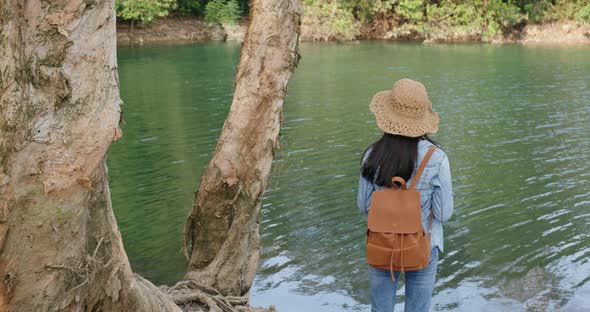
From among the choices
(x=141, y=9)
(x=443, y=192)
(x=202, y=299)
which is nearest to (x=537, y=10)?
(x=141, y=9)

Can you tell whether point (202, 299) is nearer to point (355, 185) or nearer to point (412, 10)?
point (355, 185)

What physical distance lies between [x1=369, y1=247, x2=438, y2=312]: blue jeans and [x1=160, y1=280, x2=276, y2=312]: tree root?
42.4 inches

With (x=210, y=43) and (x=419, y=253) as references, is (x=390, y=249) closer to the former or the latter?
(x=419, y=253)

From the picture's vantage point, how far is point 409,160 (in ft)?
11.4

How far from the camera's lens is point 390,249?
11.6ft

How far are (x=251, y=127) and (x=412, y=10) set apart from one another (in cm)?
3267


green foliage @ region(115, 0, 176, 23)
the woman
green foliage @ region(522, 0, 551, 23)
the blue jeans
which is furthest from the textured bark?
green foliage @ region(522, 0, 551, 23)

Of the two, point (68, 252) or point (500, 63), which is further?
point (500, 63)

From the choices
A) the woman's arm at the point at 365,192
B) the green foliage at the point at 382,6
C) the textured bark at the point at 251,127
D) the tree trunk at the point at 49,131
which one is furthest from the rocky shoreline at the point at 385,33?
the tree trunk at the point at 49,131

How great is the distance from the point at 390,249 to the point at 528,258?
375cm

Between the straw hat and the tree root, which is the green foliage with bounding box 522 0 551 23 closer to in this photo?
the tree root

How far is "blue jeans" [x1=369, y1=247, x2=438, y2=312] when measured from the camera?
3.68 metres

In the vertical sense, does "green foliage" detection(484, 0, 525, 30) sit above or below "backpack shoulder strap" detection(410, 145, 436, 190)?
below

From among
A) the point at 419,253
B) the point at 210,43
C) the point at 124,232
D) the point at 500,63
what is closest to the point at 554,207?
the point at 124,232
